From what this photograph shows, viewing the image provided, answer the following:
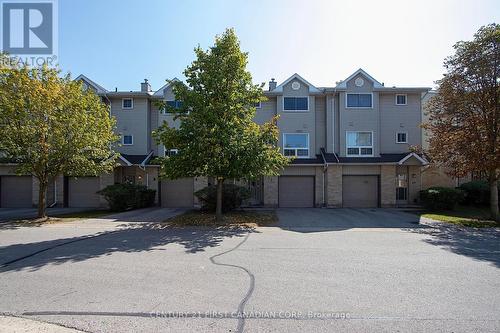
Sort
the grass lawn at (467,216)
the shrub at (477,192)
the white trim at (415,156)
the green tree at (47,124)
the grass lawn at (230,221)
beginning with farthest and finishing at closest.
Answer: the shrub at (477,192), the white trim at (415,156), the grass lawn at (467,216), the green tree at (47,124), the grass lawn at (230,221)

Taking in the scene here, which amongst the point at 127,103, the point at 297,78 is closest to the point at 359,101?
the point at 297,78

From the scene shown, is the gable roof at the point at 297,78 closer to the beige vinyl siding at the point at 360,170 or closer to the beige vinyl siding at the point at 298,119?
the beige vinyl siding at the point at 298,119

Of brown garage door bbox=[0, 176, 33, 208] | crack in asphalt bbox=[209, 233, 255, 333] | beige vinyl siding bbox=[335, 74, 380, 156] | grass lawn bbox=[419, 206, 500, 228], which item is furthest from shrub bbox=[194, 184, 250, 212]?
brown garage door bbox=[0, 176, 33, 208]

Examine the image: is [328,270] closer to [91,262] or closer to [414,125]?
[91,262]

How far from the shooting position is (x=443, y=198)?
20.6 metres

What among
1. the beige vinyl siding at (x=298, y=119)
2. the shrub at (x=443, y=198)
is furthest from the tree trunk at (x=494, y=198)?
the beige vinyl siding at (x=298, y=119)

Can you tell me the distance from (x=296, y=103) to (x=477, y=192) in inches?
537

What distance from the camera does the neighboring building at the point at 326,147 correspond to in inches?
932

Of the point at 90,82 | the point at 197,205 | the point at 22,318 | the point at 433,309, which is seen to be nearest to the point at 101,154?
the point at 197,205

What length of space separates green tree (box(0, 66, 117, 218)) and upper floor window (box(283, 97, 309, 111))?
12428 millimetres

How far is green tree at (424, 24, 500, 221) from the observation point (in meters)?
15.1

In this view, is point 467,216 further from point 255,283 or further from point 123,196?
point 123,196

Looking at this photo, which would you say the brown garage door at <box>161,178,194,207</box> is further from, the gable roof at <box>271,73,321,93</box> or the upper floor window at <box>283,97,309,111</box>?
the gable roof at <box>271,73,321,93</box>

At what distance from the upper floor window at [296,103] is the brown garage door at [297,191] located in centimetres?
494
